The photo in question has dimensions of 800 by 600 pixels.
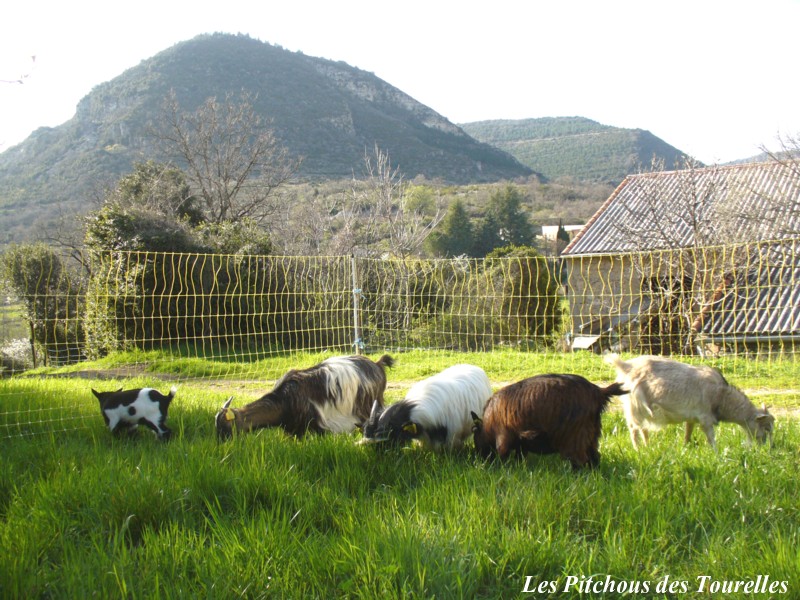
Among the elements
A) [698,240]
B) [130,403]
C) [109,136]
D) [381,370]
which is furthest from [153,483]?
[109,136]

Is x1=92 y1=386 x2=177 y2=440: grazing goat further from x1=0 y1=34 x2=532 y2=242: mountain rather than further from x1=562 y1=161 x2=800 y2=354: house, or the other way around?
x1=0 y1=34 x2=532 y2=242: mountain

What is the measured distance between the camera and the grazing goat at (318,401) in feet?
19.1

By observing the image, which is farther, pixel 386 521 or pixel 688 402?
pixel 688 402

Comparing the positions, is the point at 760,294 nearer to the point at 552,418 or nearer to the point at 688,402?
the point at 688,402

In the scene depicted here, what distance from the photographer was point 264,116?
2778 inches

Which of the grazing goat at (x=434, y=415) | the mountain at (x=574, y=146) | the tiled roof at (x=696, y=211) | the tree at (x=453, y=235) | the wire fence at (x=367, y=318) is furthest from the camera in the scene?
the mountain at (x=574, y=146)

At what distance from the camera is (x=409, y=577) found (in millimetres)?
2680

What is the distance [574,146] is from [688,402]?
97.0 m

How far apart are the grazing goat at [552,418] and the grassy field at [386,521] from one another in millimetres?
178

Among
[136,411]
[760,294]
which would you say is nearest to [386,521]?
[136,411]

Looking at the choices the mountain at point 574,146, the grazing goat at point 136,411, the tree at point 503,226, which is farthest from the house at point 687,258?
the mountain at point 574,146

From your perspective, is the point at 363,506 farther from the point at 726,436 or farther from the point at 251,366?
the point at 251,366

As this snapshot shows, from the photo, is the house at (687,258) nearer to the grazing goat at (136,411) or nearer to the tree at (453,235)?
the grazing goat at (136,411)

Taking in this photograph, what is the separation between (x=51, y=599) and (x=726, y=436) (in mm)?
5293
